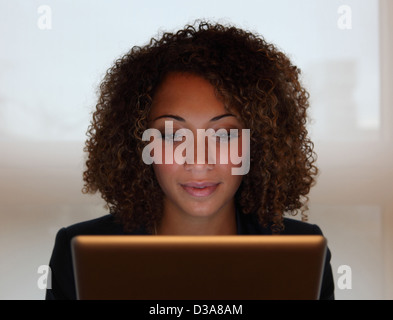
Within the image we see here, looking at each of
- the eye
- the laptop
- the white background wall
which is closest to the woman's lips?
the eye

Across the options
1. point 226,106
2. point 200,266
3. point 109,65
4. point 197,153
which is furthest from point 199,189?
point 109,65

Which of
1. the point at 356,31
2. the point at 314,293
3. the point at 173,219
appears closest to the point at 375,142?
the point at 356,31

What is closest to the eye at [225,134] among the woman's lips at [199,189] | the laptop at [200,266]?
the woman's lips at [199,189]

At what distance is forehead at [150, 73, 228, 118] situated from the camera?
132 cm

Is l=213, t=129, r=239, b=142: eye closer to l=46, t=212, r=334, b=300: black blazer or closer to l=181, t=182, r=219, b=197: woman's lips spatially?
l=181, t=182, r=219, b=197: woman's lips

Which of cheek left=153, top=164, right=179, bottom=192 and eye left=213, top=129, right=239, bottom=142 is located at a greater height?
eye left=213, top=129, right=239, bottom=142

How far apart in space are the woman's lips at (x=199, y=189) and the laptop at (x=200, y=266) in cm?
58

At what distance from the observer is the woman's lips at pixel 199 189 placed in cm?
131

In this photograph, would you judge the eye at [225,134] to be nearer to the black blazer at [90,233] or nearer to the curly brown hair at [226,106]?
the curly brown hair at [226,106]

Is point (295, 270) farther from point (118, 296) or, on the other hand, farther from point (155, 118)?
point (155, 118)

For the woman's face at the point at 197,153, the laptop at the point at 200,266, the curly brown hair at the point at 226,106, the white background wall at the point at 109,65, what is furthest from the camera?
the white background wall at the point at 109,65

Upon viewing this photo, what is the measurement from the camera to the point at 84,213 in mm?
2602

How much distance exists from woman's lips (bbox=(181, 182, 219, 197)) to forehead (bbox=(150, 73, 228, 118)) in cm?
18

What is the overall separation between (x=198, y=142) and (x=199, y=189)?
126mm
